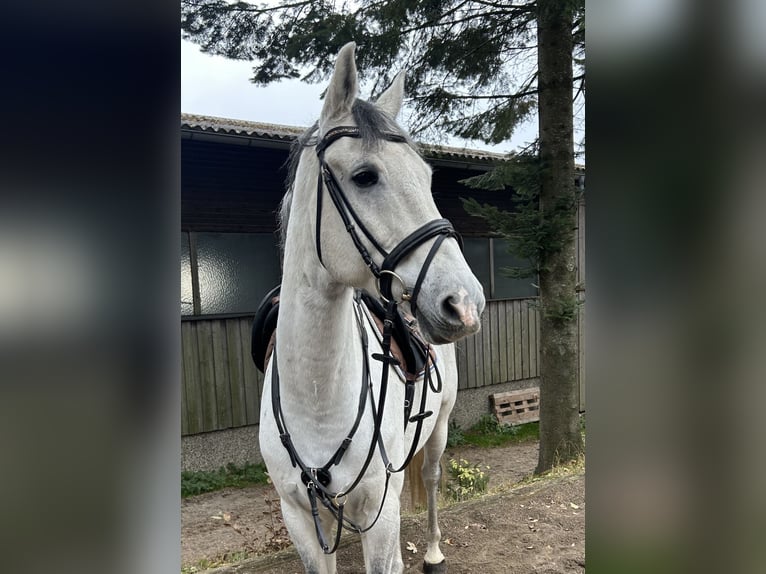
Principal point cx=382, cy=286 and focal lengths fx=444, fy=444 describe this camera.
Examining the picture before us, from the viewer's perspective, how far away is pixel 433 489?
2.52 meters

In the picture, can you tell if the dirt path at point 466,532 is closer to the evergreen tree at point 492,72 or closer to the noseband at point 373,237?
the evergreen tree at point 492,72

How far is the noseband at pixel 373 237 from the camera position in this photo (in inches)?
39.4

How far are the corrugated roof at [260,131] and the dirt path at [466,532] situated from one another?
233 cm

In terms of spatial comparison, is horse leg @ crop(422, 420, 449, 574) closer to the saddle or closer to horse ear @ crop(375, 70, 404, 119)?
the saddle

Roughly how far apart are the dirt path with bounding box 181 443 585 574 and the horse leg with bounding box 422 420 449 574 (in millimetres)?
118

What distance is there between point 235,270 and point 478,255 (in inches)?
89.6

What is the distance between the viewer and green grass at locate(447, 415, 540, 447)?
4414mm
